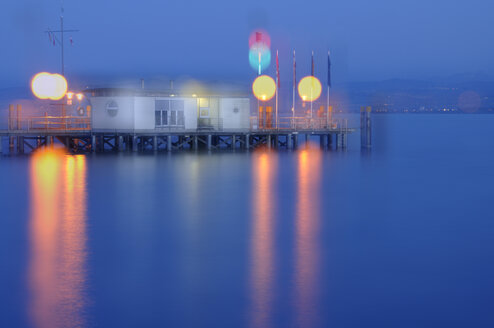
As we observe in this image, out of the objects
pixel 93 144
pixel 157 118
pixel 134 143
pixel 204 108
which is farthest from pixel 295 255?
pixel 93 144

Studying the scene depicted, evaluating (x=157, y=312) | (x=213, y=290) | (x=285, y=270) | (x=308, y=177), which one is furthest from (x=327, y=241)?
(x=308, y=177)

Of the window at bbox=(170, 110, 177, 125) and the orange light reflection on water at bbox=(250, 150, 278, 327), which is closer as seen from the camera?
the orange light reflection on water at bbox=(250, 150, 278, 327)

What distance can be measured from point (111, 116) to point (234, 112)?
7255 millimetres

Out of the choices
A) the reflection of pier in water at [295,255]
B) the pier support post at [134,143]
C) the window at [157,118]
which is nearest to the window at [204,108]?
the window at [157,118]

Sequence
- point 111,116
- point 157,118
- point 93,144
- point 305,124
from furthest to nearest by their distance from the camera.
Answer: point 305,124 < point 93,144 < point 157,118 < point 111,116

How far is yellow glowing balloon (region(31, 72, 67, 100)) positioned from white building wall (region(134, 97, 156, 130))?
1319 cm

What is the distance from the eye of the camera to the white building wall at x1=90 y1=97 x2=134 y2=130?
3894 centimetres

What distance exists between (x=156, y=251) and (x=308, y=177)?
15.4m

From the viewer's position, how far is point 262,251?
14914mm

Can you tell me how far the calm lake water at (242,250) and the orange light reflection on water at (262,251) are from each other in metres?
0.04

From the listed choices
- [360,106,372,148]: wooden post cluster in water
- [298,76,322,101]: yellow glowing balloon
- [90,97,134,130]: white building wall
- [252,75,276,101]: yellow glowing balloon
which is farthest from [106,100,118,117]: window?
[298,76,322,101]: yellow glowing balloon

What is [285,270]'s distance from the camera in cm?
1320

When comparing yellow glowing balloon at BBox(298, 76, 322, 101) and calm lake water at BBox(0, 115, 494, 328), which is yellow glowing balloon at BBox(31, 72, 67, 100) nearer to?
yellow glowing balloon at BBox(298, 76, 322, 101)

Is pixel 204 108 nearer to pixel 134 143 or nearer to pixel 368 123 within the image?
pixel 134 143
